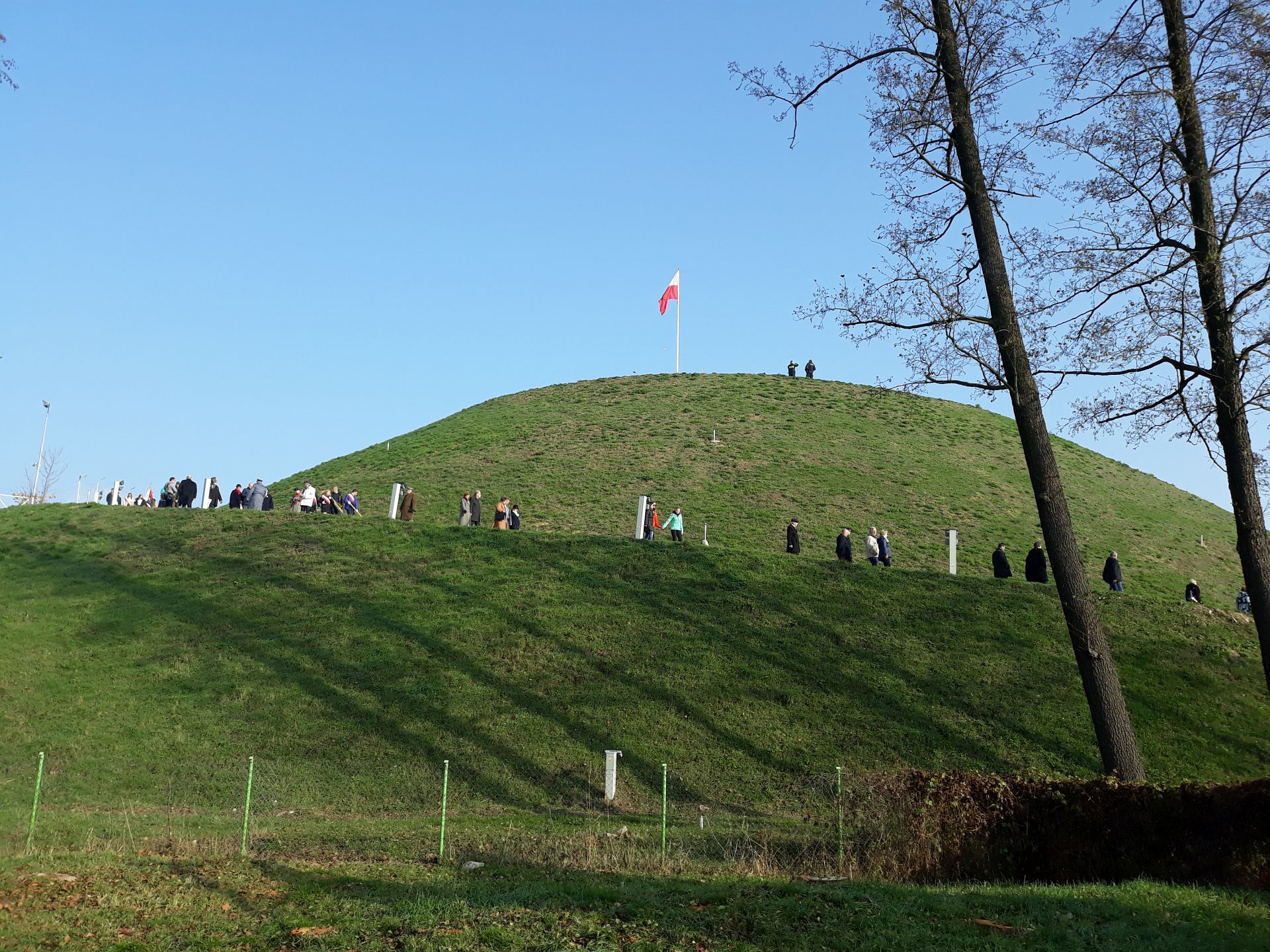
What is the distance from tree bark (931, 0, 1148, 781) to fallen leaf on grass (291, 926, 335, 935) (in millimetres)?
9870

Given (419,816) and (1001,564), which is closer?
(419,816)

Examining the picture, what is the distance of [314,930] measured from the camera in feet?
26.1

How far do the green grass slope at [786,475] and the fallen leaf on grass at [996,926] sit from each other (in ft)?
81.5

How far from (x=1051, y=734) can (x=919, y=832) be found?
880 cm

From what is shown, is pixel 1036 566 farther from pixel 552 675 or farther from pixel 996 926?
pixel 996 926

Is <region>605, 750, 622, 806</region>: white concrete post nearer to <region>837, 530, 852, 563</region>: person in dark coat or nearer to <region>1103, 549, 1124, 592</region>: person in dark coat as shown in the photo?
<region>837, 530, 852, 563</region>: person in dark coat

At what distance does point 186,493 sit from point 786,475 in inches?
1043

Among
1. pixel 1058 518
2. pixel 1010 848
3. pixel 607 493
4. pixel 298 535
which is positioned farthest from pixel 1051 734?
pixel 607 493

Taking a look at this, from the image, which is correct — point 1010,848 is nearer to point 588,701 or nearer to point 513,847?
point 513,847

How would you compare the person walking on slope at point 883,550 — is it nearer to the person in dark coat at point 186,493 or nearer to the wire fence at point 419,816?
the wire fence at point 419,816

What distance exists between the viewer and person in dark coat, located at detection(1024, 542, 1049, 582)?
26391 mm

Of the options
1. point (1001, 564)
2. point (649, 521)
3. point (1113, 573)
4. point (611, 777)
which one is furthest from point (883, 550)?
point (611, 777)

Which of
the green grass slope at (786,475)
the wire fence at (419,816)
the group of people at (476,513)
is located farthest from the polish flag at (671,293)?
the wire fence at (419,816)

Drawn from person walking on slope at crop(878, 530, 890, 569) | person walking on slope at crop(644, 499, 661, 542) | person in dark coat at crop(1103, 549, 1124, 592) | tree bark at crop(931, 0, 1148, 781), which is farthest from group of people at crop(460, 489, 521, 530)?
tree bark at crop(931, 0, 1148, 781)
